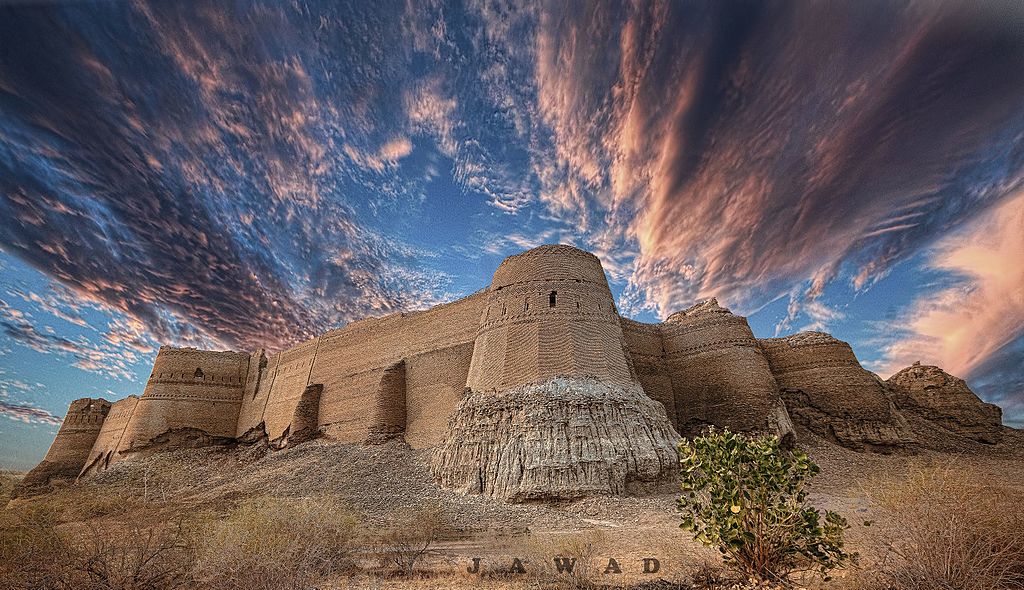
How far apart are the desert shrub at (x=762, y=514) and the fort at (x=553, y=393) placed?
7033 millimetres

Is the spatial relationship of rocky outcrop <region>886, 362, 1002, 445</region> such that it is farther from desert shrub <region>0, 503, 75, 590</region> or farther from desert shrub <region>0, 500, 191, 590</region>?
desert shrub <region>0, 503, 75, 590</region>

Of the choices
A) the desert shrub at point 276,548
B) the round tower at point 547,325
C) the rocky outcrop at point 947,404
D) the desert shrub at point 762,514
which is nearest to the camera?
the desert shrub at point 762,514

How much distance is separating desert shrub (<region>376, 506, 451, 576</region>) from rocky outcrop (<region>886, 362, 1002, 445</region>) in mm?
20453

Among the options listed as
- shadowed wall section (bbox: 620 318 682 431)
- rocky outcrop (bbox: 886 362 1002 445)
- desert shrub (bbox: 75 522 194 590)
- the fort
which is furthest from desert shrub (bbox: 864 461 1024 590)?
rocky outcrop (bbox: 886 362 1002 445)

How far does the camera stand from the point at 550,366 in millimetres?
14609

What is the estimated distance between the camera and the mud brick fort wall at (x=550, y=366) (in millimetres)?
15852

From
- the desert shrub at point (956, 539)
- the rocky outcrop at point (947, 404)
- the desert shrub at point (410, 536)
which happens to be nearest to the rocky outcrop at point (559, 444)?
the desert shrub at point (410, 536)

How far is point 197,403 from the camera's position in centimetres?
2895

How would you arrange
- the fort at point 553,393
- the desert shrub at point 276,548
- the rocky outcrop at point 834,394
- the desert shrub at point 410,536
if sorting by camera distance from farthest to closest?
the rocky outcrop at point 834,394
the fort at point 553,393
the desert shrub at point 410,536
the desert shrub at point 276,548

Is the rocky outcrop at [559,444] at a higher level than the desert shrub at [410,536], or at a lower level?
higher

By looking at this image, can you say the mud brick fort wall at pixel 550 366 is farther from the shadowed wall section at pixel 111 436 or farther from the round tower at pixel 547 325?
the shadowed wall section at pixel 111 436

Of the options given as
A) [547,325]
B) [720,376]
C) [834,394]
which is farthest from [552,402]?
[834,394]

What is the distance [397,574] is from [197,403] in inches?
1178

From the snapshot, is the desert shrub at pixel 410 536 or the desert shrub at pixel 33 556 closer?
the desert shrub at pixel 33 556
